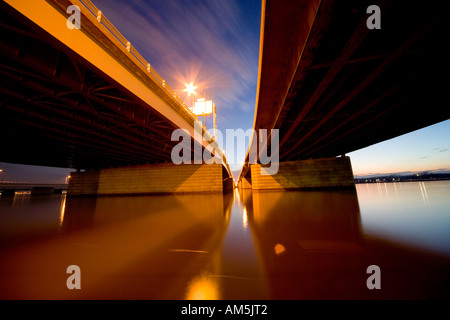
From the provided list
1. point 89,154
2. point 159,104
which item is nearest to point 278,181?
point 159,104

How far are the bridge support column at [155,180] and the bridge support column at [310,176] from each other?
6658 millimetres

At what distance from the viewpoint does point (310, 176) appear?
71.8 ft

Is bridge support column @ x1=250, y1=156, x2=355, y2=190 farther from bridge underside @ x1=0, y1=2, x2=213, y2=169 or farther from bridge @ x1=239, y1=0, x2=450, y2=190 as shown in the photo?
bridge underside @ x1=0, y1=2, x2=213, y2=169

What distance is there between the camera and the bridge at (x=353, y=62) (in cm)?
399

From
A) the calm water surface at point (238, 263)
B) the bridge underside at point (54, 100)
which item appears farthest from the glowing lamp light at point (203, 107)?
the calm water surface at point (238, 263)

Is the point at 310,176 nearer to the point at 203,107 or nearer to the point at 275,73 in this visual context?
the point at 275,73

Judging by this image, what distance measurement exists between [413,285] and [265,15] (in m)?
6.02

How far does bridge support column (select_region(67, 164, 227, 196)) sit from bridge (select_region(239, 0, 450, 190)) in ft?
42.1

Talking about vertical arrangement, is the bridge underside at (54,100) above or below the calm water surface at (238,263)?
above

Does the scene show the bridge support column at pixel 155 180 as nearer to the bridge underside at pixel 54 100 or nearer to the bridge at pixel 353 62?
the bridge underside at pixel 54 100

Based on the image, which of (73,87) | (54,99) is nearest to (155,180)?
(54,99)

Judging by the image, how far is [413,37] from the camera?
13.5 feet

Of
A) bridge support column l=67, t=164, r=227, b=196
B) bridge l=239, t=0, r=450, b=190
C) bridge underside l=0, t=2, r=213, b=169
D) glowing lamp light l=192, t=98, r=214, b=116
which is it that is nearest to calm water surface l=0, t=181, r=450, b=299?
bridge l=239, t=0, r=450, b=190

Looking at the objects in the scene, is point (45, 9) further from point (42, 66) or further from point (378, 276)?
point (378, 276)
